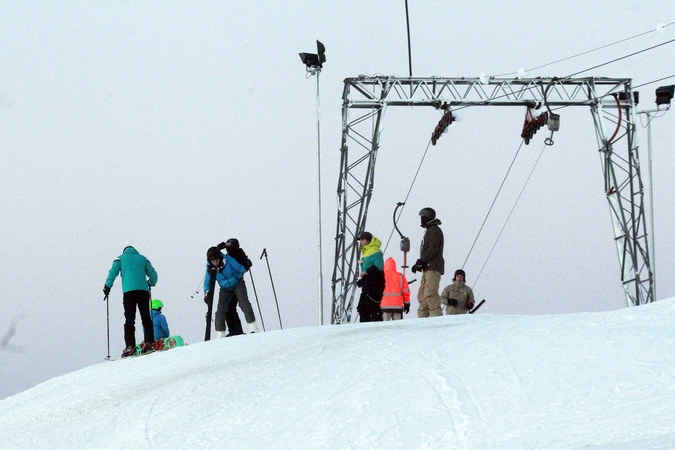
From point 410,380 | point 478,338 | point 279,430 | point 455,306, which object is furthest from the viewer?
point 455,306

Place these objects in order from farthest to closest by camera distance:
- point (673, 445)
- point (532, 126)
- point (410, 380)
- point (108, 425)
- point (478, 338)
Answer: point (532, 126), point (478, 338), point (108, 425), point (410, 380), point (673, 445)

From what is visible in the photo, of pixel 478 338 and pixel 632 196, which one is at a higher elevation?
pixel 632 196

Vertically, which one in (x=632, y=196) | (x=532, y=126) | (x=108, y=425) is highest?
(x=532, y=126)

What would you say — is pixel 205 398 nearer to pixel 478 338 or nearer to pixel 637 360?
pixel 478 338

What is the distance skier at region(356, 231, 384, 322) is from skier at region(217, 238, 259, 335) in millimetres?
1513

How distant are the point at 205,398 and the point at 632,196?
1414 centimetres

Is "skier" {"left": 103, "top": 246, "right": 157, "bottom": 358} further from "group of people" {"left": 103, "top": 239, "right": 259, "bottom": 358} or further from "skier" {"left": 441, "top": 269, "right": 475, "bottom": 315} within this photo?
"skier" {"left": 441, "top": 269, "right": 475, "bottom": 315}

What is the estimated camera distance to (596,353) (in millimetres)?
7402

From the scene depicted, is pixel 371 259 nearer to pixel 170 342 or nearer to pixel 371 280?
pixel 371 280

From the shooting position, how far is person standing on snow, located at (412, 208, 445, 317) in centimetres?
1370

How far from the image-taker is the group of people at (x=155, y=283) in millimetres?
13078

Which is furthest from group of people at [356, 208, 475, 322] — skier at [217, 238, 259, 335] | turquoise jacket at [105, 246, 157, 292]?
turquoise jacket at [105, 246, 157, 292]

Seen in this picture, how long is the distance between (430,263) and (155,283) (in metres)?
3.68

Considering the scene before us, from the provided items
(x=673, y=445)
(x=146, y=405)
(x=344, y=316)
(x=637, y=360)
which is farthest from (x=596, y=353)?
(x=344, y=316)
